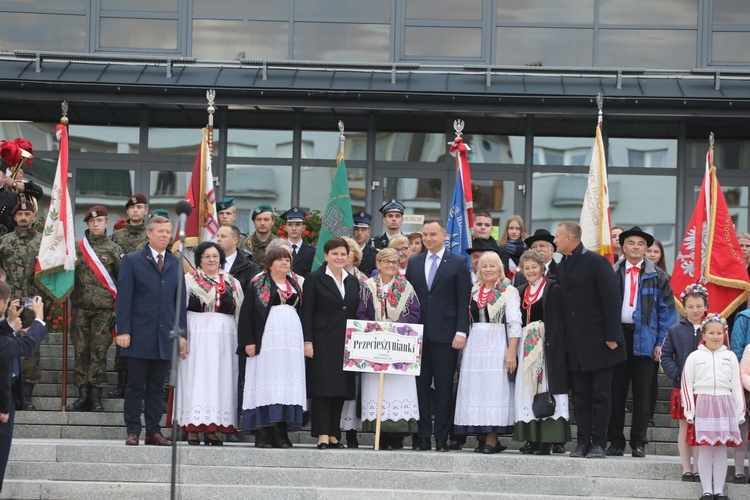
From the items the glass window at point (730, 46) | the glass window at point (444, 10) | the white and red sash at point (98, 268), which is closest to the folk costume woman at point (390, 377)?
the white and red sash at point (98, 268)

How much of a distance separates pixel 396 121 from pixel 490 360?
7674 millimetres

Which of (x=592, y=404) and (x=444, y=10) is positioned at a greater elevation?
(x=444, y=10)

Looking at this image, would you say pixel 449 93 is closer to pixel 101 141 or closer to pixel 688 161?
pixel 688 161

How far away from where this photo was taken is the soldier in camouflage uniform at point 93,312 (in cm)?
1353

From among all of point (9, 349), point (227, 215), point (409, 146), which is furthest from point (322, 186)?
point (9, 349)

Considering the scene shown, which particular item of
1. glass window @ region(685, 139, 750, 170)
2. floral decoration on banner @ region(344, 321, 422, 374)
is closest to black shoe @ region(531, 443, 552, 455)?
floral decoration on banner @ region(344, 321, 422, 374)

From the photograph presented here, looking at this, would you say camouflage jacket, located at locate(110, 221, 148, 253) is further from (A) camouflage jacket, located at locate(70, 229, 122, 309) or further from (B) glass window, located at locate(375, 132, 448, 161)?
(B) glass window, located at locate(375, 132, 448, 161)

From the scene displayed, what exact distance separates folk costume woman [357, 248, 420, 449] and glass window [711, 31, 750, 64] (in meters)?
8.55

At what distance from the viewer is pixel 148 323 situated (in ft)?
39.9

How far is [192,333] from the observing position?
12281 mm

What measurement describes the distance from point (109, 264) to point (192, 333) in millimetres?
2111

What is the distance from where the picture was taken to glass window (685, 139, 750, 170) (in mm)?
19297

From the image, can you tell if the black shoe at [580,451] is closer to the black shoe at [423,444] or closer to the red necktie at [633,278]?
the black shoe at [423,444]

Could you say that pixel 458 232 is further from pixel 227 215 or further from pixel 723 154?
pixel 723 154
